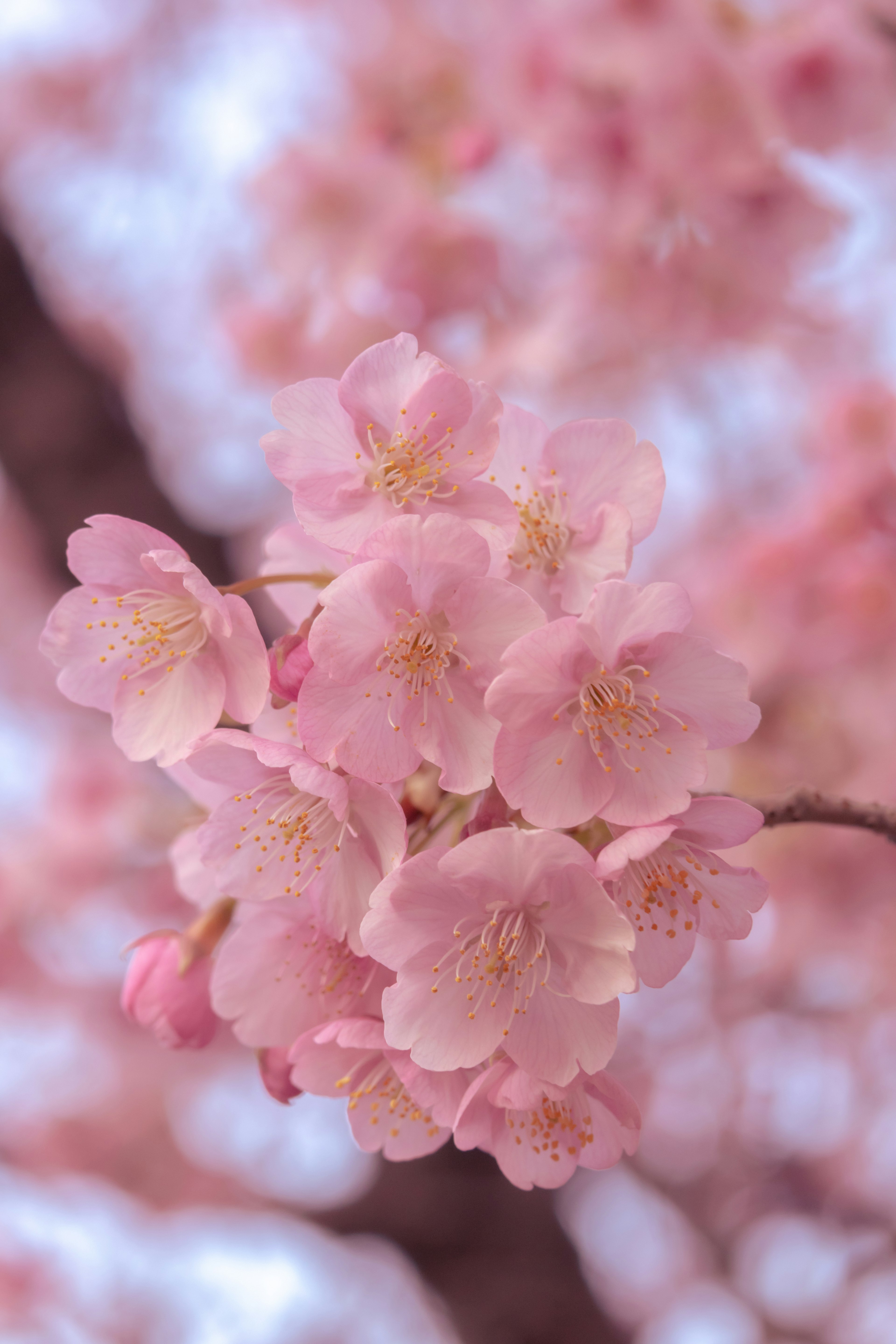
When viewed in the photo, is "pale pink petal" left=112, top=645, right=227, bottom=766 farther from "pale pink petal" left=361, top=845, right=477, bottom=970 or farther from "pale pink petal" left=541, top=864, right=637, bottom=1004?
"pale pink petal" left=541, top=864, right=637, bottom=1004

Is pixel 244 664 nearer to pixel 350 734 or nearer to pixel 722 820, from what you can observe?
pixel 350 734

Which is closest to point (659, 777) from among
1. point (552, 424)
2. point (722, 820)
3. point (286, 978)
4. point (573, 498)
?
point (722, 820)

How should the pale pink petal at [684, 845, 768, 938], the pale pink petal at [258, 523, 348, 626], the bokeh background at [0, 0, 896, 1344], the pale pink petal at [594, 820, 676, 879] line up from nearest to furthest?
1. the pale pink petal at [594, 820, 676, 879]
2. the pale pink petal at [684, 845, 768, 938]
3. the pale pink petal at [258, 523, 348, 626]
4. the bokeh background at [0, 0, 896, 1344]

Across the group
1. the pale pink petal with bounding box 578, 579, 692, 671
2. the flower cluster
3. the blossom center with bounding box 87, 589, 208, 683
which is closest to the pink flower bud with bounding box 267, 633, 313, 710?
the flower cluster

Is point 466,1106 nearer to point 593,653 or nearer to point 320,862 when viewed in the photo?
point 320,862

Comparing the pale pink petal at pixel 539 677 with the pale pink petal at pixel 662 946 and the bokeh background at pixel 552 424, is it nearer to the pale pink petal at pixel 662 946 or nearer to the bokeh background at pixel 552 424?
the pale pink petal at pixel 662 946
